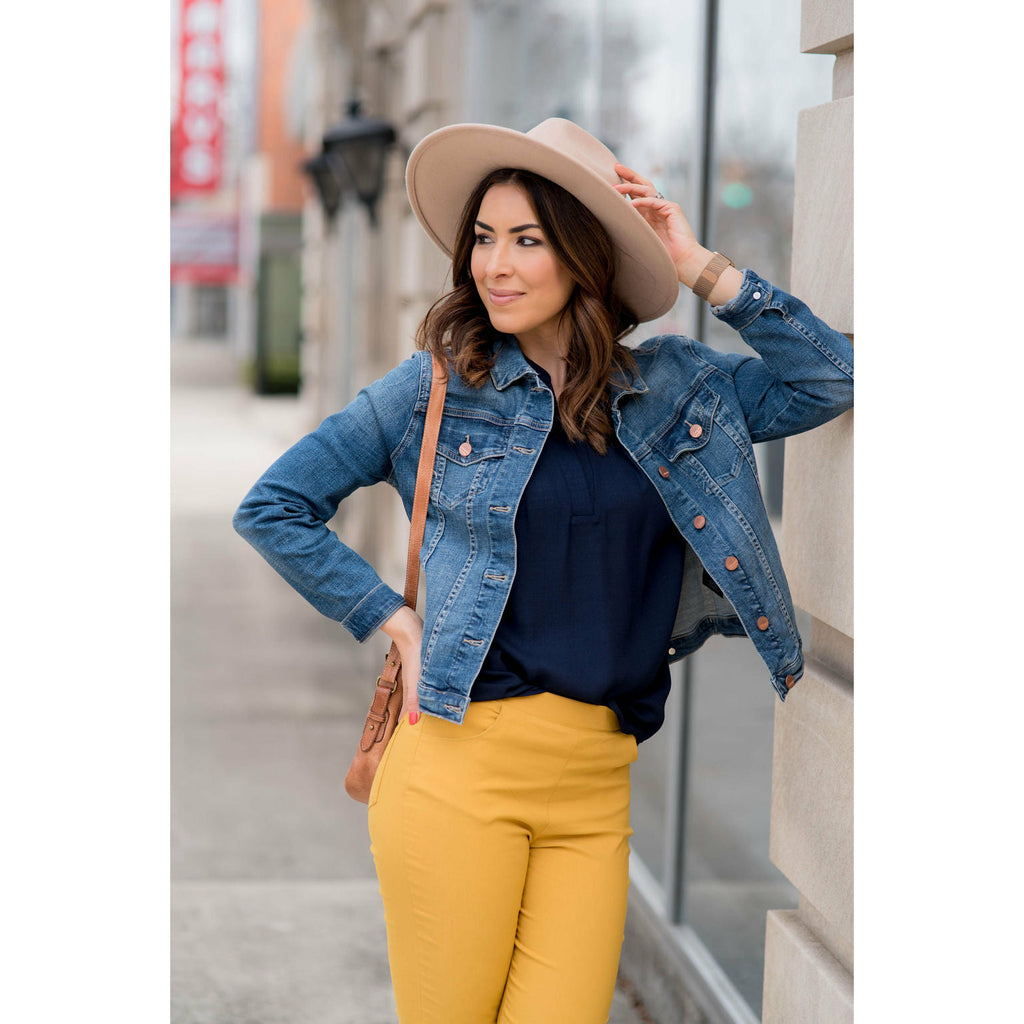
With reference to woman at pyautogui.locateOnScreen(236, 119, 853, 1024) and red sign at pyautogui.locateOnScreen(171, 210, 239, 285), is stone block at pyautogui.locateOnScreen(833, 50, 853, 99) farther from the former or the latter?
red sign at pyautogui.locateOnScreen(171, 210, 239, 285)

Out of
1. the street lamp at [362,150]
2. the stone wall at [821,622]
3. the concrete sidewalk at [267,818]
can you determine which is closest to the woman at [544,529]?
the stone wall at [821,622]

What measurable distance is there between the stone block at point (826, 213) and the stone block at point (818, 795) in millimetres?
662

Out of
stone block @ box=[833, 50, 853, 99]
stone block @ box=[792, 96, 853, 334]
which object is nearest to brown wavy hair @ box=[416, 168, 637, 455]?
stone block @ box=[792, 96, 853, 334]

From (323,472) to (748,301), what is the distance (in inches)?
29.7

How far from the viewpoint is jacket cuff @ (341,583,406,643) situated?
7.97 ft

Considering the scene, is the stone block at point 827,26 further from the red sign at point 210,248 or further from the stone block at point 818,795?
the red sign at point 210,248

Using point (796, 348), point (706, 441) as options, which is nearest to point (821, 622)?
point (706, 441)

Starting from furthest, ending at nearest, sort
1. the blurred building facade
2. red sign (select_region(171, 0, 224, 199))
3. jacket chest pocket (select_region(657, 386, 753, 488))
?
red sign (select_region(171, 0, 224, 199))
the blurred building facade
jacket chest pocket (select_region(657, 386, 753, 488))
